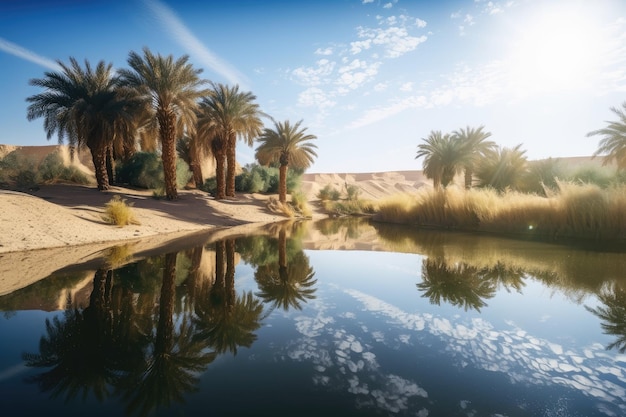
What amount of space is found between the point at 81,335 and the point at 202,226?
37.3ft

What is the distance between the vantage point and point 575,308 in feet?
10.3

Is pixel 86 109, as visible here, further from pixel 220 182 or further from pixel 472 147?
pixel 472 147

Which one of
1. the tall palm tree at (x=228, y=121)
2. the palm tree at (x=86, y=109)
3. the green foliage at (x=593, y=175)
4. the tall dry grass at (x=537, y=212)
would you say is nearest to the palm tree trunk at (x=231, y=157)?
the tall palm tree at (x=228, y=121)

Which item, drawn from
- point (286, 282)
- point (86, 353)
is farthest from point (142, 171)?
point (86, 353)

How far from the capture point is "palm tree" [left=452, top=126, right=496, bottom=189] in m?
24.1

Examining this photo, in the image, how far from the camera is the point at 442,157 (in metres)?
25.2

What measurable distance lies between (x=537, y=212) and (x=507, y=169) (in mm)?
15187

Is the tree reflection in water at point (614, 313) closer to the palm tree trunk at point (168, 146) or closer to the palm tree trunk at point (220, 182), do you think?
the palm tree trunk at point (168, 146)

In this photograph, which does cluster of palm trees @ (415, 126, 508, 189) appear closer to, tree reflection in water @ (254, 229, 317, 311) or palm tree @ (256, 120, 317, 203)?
palm tree @ (256, 120, 317, 203)

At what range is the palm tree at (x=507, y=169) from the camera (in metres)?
22.4

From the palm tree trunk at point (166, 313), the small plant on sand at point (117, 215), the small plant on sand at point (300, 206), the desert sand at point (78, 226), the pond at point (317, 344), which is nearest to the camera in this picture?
the pond at point (317, 344)

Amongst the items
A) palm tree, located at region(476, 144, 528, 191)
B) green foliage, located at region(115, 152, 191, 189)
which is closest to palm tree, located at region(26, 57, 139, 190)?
green foliage, located at region(115, 152, 191, 189)

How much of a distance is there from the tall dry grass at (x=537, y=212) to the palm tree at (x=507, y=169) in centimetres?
1088

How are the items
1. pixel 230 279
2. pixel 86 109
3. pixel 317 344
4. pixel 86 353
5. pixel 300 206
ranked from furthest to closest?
1. pixel 300 206
2. pixel 86 109
3. pixel 230 279
4. pixel 317 344
5. pixel 86 353
